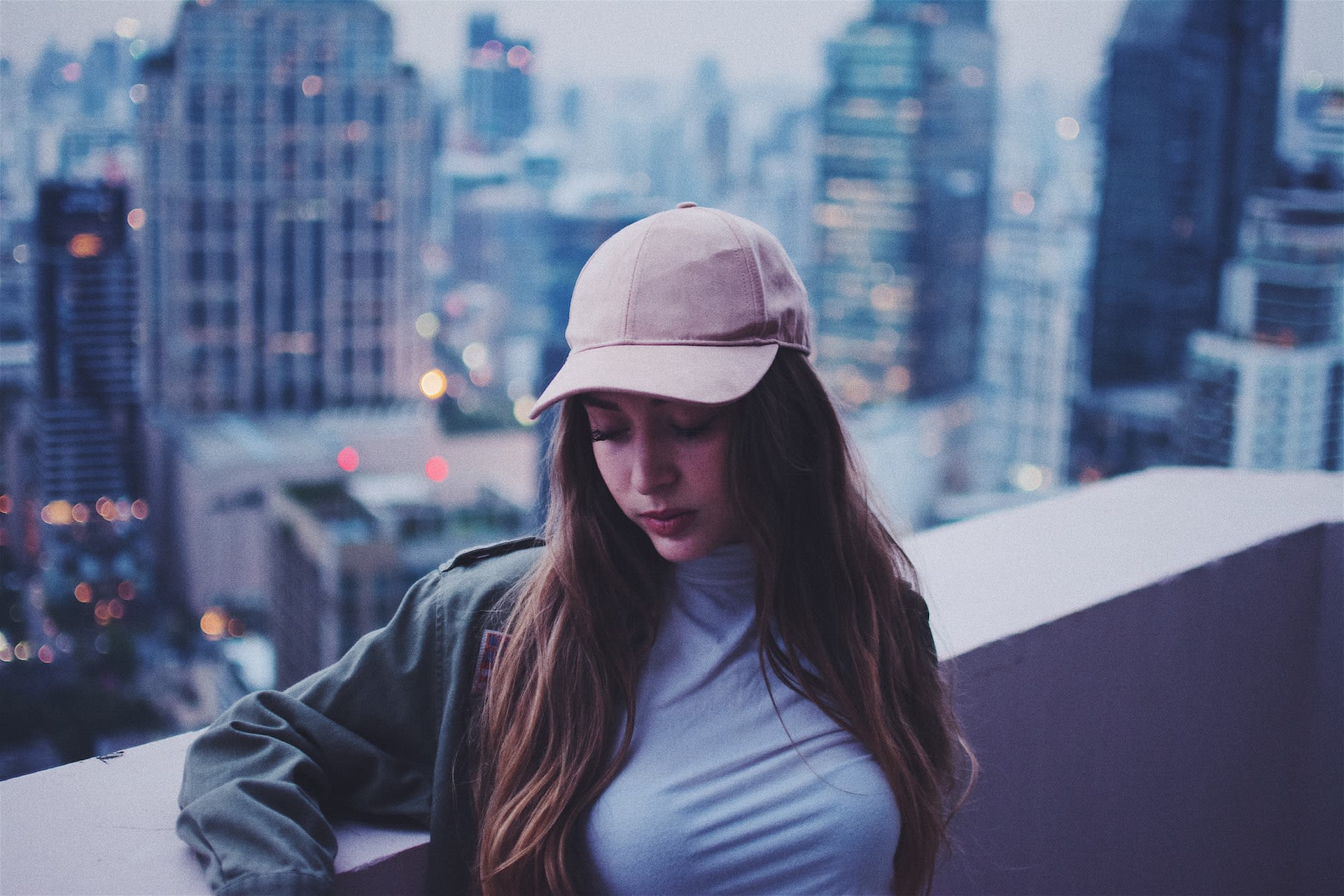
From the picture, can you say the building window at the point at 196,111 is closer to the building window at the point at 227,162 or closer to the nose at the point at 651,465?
the building window at the point at 227,162

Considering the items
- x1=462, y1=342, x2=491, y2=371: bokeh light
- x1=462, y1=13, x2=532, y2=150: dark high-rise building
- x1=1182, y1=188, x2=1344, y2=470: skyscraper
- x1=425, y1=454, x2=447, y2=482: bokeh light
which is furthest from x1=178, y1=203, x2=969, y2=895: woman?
x1=462, y1=13, x2=532, y2=150: dark high-rise building

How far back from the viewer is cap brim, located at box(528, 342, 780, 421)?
676 mm

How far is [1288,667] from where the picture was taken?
4.54ft

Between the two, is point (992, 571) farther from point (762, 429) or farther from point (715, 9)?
point (715, 9)

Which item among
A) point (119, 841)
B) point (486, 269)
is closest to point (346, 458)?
point (486, 269)

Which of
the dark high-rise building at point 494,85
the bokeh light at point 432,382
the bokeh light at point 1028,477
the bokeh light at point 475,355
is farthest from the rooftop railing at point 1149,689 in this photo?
the dark high-rise building at point 494,85

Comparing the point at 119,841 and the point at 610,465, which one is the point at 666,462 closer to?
the point at 610,465

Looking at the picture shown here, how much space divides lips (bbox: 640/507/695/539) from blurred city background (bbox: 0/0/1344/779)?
15 centimetres

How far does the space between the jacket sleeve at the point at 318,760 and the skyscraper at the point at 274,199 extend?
82.7 feet

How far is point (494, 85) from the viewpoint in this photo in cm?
4494

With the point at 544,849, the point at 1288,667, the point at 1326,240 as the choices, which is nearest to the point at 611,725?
the point at 544,849

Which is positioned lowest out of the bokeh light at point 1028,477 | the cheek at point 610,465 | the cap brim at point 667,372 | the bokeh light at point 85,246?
the bokeh light at point 1028,477

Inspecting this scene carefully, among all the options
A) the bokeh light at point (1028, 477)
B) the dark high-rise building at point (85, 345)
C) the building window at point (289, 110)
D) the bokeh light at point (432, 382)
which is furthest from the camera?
the bokeh light at point (1028, 477)

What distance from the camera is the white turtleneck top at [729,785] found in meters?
0.71
